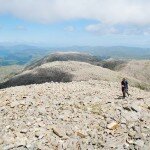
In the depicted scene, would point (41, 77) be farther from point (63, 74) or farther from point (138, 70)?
point (138, 70)

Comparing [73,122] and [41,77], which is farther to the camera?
[41,77]

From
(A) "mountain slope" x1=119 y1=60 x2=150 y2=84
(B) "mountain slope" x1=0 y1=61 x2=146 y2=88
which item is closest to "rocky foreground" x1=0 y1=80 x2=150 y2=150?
(B) "mountain slope" x1=0 y1=61 x2=146 y2=88

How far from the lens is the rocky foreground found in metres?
24.6

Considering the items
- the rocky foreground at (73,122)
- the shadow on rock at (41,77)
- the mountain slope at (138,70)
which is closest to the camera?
the rocky foreground at (73,122)

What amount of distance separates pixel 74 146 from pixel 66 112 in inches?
173

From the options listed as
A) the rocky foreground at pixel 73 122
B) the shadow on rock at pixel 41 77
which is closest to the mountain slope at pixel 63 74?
the shadow on rock at pixel 41 77

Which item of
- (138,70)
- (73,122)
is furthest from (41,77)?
(73,122)

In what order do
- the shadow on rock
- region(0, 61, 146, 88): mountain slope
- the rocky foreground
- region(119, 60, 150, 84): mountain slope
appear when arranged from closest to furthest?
the rocky foreground, region(0, 61, 146, 88): mountain slope, the shadow on rock, region(119, 60, 150, 84): mountain slope

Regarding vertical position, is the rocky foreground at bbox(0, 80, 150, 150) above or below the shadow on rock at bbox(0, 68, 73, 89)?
above

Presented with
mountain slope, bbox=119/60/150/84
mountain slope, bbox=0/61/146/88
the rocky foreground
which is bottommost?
mountain slope, bbox=119/60/150/84

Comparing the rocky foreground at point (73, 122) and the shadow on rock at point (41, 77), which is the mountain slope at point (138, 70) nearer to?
the shadow on rock at point (41, 77)

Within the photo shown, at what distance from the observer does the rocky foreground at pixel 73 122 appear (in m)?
24.6

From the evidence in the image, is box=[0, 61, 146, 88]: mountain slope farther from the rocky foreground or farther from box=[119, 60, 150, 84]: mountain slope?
the rocky foreground

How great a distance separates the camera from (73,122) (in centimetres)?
2677
